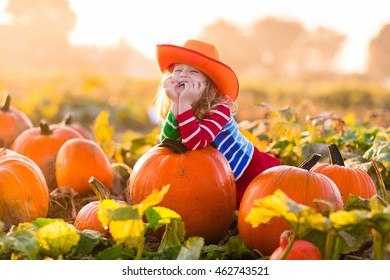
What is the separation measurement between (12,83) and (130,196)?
12.4 meters

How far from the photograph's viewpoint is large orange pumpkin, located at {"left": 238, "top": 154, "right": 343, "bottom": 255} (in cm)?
267

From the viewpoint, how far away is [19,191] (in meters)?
3.12

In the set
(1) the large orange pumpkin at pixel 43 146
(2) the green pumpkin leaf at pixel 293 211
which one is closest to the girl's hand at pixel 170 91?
(2) the green pumpkin leaf at pixel 293 211

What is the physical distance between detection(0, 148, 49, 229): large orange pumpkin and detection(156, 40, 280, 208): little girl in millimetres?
779

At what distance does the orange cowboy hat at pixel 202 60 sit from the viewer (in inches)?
127

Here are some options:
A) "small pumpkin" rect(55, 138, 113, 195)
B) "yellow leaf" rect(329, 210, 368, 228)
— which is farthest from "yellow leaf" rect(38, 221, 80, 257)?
"small pumpkin" rect(55, 138, 113, 195)

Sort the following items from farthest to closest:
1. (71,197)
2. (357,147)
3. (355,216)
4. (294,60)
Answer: (294,60) < (357,147) < (71,197) < (355,216)

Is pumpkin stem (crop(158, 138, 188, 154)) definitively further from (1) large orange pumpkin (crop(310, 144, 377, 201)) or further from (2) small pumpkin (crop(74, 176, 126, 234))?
(1) large orange pumpkin (crop(310, 144, 377, 201))

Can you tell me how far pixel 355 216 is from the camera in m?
1.99

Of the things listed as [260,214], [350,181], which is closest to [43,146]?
[350,181]

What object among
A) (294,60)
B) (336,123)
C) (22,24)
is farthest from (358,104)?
(294,60)
